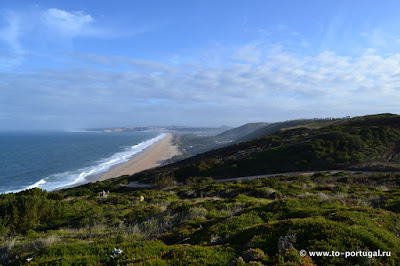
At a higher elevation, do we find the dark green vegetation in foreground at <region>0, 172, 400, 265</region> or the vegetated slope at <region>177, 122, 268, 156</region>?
the dark green vegetation in foreground at <region>0, 172, 400, 265</region>

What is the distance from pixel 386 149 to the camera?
114 feet

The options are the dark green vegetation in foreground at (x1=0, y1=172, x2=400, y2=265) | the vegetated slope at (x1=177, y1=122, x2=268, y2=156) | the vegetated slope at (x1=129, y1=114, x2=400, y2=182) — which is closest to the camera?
the dark green vegetation in foreground at (x1=0, y1=172, x2=400, y2=265)

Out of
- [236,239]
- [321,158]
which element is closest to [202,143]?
[321,158]

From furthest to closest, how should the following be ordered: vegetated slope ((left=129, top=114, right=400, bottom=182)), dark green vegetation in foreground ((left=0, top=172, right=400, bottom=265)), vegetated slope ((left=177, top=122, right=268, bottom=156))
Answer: vegetated slope ((left=177, top=122, right=268, bottom=156)) → vegetated slope ((left=129, top=114, right=400, bottom=182)) → dark green vegetation in foreground ((left=0, top=172, right=400, bottom=265))

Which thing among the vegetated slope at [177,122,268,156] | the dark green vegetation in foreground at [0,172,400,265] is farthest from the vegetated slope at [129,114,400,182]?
the vegetated slope at [177,122,268,156]

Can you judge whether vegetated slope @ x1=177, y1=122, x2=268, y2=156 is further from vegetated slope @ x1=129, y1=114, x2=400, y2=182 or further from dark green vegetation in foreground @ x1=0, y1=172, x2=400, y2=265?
dark green vegetation in foreground @ x1=0, y1=172, x2=400, y2=265

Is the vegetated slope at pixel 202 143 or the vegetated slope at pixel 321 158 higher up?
the vegetated slope at pixel 321 158

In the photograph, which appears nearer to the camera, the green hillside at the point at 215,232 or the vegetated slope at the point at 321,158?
the green hillside at the point at 215,232

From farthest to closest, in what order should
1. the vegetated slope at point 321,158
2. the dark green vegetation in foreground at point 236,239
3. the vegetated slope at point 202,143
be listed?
the vegetated slope at point 202,143, the vegetated slope at point 321,158, the dark green vegetation in foreground at point 236,239

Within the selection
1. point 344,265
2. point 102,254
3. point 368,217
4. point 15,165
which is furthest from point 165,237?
point 15,165

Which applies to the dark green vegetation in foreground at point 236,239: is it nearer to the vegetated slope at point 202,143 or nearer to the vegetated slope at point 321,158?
the vegetated slope at point 321,158

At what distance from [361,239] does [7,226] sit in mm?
17280

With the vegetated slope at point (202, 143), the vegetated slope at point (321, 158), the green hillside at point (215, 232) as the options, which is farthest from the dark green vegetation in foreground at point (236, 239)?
the vegetated slope at point (202, 143)

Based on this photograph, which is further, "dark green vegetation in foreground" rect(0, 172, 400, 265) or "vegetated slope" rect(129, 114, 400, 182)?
"vegetated slope" rect(129, 114, 400, 182)
